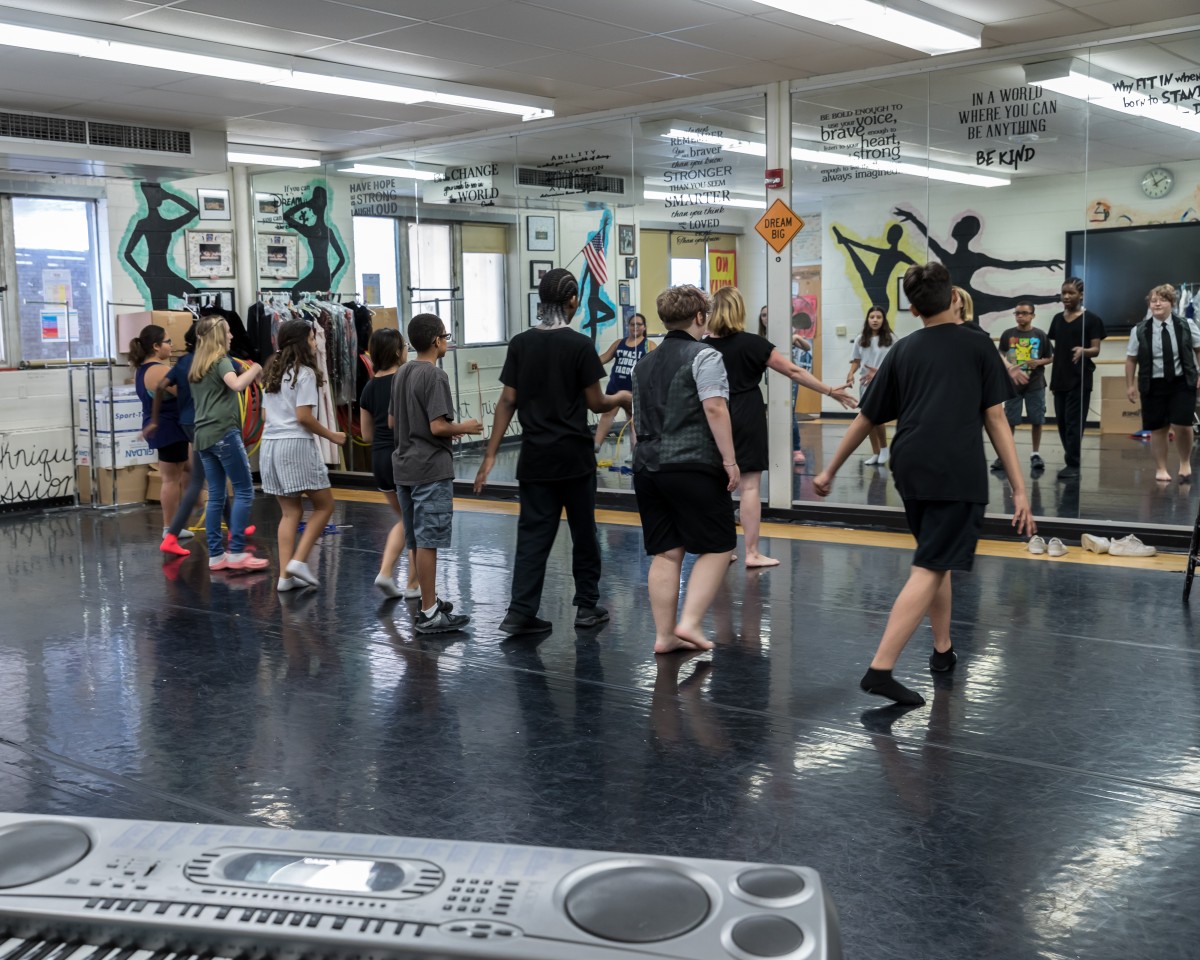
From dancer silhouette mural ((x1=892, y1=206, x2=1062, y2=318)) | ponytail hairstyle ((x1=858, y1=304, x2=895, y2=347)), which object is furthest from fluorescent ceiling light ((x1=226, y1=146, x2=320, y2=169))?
dancer silhouette mural ((x1=892, y1=206, x2=1062, y2=318))

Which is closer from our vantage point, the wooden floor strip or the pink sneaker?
the wooden floor strip

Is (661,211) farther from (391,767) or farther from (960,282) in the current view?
(391,767)

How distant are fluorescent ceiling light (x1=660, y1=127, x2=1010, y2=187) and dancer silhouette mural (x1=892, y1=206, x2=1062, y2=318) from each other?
0.81ft

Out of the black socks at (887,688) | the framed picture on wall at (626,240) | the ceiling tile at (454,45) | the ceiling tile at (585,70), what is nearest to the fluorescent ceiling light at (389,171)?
the framed picture on wall at (626,240)

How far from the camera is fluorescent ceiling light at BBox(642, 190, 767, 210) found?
28.2 feet

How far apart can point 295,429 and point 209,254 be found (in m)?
5.58

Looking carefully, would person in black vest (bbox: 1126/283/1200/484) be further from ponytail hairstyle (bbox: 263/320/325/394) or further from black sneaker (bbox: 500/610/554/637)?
ponytail hairstyle (bbox: 263/320/325/394)

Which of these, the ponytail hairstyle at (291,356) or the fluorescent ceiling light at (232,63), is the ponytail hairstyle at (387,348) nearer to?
the ponytail hairstyle at (291,356)

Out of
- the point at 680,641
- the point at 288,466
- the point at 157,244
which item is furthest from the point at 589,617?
the point at 157,244

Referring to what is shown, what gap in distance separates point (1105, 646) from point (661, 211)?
5204 millimetres

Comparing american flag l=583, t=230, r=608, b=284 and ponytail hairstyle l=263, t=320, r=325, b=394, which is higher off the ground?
american flag l=583, t=230, r=608, b=284

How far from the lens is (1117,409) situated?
7684mm

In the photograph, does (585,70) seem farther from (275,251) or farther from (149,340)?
(275,251)

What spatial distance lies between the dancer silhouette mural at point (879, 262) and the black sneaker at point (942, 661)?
4041 millimetres
